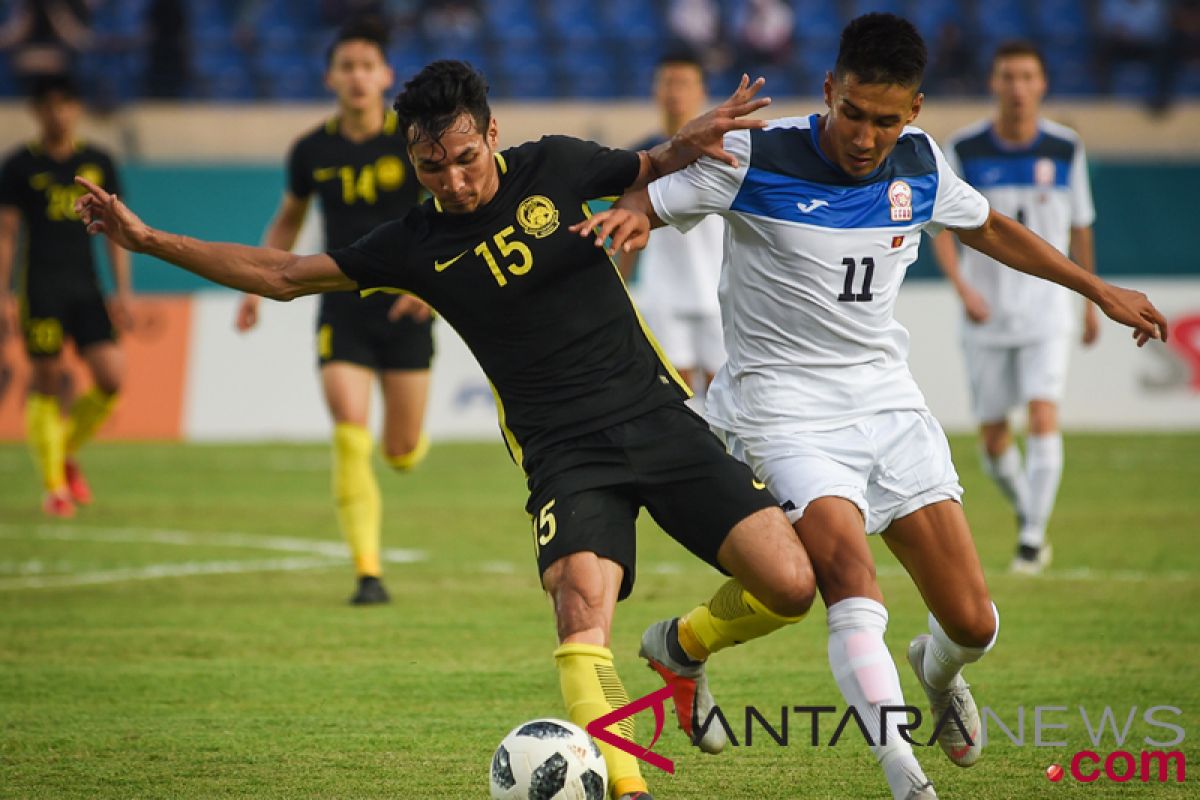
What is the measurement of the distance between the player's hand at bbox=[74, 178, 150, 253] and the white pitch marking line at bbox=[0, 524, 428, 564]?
5.06 metres

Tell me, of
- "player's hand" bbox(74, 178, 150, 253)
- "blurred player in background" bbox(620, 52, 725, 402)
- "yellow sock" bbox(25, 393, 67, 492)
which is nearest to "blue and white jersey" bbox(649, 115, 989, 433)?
"player's hand" bbox(74, 178, 150, 253)

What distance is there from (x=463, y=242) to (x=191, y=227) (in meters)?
15.1

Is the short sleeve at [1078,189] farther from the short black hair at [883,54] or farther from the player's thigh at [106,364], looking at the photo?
the player's thigh at [106,364]

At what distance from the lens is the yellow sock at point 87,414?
1241 centimetres

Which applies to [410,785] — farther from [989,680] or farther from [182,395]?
[182,395]

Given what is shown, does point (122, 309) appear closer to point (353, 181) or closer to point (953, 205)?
point (353, 181)

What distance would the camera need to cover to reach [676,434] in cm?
515

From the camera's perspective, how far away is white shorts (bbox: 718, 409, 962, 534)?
5.12 m

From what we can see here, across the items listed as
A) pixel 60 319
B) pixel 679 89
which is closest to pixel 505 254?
pixel 679 89

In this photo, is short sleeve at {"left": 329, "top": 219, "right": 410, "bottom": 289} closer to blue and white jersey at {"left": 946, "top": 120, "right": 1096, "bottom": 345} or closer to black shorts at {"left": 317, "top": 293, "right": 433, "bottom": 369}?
black shorts at {"left": 317, "top": 293, "right": 433, "bottom": 369}

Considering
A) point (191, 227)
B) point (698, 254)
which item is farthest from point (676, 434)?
point (191, 227)

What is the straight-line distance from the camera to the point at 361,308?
859 centimetres

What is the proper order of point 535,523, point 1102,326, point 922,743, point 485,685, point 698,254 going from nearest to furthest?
point 535,523 < point 922,743 < point 485,685 < point 698,254 < point 1102,326

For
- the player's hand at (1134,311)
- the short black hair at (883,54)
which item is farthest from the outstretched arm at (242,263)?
the player's hand at (1134,311)
